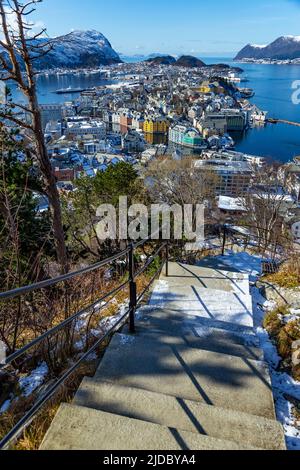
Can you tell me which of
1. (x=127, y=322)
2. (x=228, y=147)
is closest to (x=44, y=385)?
(x=127, y=322)

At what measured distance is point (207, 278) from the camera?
3.65 meters

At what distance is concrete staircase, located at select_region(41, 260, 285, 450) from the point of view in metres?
1.24

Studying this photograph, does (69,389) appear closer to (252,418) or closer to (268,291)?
(252,418)

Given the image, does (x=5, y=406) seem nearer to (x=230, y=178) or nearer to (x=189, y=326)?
(x=189, y=326)

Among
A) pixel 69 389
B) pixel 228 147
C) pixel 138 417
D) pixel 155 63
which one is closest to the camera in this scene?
pixel 138 417

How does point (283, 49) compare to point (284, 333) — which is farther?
point (283, 49)

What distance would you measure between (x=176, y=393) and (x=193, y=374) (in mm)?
165

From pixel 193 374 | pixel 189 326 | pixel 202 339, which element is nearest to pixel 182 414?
pixel 193 374

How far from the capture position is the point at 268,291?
11.4ft

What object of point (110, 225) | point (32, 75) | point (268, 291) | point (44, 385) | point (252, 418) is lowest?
point (110, 225)

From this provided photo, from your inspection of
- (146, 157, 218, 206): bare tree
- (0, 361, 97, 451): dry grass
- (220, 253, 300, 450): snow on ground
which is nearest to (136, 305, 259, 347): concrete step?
(220, 253, 300, 450): snow on ground

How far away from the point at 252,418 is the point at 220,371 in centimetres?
40

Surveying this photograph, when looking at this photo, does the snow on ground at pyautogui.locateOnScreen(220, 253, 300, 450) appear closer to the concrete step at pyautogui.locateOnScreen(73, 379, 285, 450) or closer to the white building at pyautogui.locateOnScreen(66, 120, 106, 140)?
the concrete step at pyautogui.locateOnScreen(73, 379, 285, 450)

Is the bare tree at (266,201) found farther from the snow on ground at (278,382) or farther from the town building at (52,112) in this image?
the town building at (52,112)
